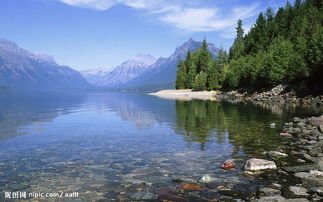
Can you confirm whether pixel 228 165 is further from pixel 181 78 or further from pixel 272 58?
pixel 181 78

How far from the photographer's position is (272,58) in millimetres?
113875

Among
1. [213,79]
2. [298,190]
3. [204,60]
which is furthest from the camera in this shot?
[204,60]

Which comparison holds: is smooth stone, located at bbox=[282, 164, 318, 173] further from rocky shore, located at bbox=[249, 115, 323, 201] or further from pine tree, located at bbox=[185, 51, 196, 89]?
pine tree, located at bbox=[185, 51, 196, 89]

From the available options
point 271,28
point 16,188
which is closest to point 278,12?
point 271,28

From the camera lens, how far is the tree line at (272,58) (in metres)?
93.9

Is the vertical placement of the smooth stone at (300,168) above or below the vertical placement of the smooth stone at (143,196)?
above

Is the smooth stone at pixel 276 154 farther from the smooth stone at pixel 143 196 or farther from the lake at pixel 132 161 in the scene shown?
the smooth stone at pixel 143 196

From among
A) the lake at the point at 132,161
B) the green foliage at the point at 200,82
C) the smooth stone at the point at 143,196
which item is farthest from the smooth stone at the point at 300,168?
the green foliage at the point at 200,82

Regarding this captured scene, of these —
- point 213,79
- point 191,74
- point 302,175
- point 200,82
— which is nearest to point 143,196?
point 302,175

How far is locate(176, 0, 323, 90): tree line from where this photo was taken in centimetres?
9389

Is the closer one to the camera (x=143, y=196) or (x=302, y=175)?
(x=143, y=196)

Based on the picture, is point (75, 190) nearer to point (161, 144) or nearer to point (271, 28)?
point (161, 144)

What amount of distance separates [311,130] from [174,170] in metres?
19.0

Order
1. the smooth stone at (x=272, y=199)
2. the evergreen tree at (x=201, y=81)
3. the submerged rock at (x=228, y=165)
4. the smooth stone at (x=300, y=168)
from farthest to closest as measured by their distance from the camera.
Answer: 1. the evergreen tree at (x=201, y=81)
2. the submerged rock at (x=228, y=165)
3. the smooth stone at (x=300, y=168)
4. the smooth stone at (x=272, y=199)
